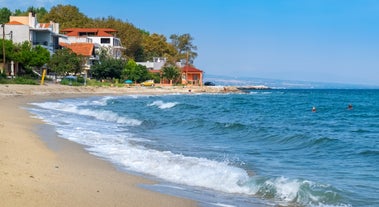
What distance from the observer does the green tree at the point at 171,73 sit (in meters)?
99.4

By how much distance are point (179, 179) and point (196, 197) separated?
178 cm

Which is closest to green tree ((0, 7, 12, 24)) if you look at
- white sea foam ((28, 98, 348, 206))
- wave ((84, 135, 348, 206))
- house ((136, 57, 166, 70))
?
house ((136, 57, 166, 70))

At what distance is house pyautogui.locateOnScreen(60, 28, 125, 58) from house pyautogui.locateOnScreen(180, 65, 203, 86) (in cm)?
1441

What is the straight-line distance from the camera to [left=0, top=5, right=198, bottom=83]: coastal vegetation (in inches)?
2426

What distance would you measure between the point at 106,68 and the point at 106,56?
6.72 m

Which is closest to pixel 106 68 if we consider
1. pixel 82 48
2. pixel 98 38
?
pixel 82 48

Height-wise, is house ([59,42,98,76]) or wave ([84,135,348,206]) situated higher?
house ([59,42,98,76])

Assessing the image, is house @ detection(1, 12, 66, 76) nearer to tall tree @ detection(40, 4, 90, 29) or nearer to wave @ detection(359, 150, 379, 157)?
tall tree @ detection(40, 4, 90, 29)

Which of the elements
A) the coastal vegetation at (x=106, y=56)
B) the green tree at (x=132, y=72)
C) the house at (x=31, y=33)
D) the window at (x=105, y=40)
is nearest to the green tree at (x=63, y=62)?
the coastal vegetation at (x=106, y=56)

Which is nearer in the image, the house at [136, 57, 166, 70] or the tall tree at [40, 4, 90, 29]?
the house at [136, 57, 166, 70]

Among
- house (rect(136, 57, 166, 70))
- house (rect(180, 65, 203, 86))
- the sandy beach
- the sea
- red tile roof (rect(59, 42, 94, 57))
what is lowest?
the sea

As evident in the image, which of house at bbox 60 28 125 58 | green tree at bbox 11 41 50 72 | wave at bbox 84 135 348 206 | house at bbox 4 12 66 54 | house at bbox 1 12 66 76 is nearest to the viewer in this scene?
wave at bbox 84 135 348 206

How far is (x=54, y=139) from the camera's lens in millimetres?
16188

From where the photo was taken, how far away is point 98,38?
104500mm
